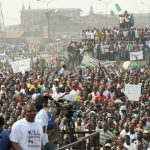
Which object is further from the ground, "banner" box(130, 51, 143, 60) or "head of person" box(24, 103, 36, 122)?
"head of person" box(24, 103, 36, 122)

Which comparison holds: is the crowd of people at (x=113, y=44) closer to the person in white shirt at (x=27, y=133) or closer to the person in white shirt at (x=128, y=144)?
the person in white shirt at (x=128, y=144)

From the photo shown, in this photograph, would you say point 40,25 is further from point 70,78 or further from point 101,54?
point 70,78

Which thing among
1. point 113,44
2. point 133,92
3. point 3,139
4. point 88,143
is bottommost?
point 113,44

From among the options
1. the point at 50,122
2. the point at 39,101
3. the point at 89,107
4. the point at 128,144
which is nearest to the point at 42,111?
the point at 39,101

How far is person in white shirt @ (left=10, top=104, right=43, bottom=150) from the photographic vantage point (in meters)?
7.12

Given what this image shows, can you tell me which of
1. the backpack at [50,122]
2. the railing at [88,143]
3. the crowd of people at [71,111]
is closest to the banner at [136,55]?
the crowd of people at [71,111]

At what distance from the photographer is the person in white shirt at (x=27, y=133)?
712cm

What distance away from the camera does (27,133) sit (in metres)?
7.20

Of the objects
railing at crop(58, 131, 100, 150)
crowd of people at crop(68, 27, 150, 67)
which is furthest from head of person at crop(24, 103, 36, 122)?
crowd of people at crop(68, 27, 150, 67)

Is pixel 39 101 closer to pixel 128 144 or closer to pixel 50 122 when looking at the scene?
pixel 50 122

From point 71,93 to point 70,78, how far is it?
281 cm

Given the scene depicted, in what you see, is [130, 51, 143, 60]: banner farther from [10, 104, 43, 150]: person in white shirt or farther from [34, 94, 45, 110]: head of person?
[10, 104, 43, 150]: person in white shirt

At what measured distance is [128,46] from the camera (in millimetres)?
30703

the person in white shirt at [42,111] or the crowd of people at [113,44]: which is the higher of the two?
the person in white shirt at [42,111]
